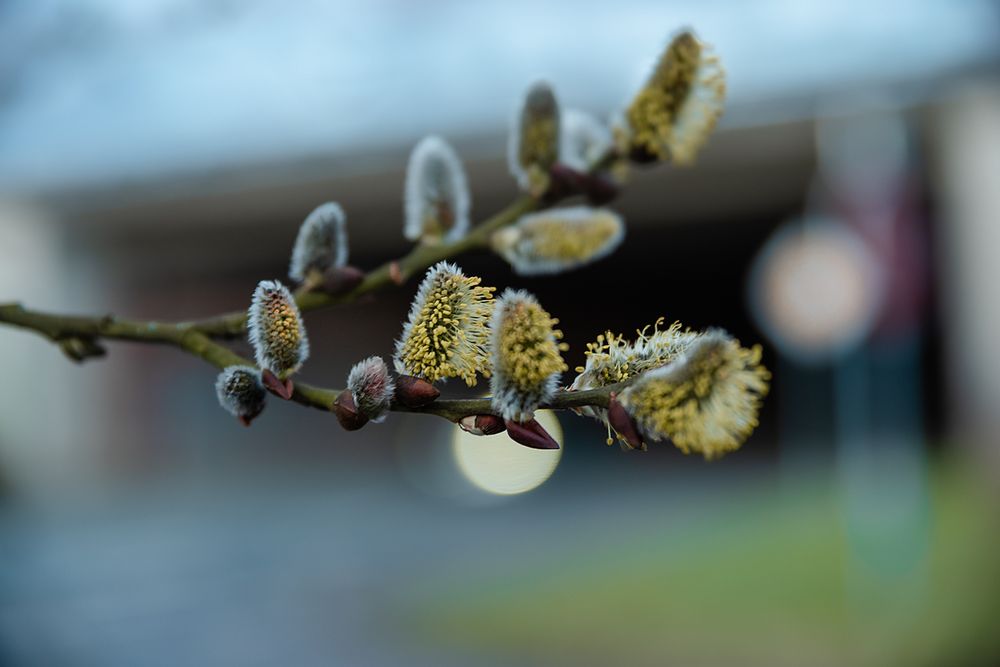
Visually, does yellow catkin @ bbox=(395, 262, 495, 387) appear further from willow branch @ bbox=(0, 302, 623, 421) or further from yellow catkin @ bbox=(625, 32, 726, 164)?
yellow catkin @ bbox=(625, 32, 726, 164)

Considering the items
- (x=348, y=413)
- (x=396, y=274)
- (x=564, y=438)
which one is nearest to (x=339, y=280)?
(x=396, y=274)

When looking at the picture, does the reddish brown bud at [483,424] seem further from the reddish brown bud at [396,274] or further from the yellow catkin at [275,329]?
the reddish brown bud at [396,274]

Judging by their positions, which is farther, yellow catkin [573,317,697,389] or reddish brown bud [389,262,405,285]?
reddish brown bud [389,262,405,285]

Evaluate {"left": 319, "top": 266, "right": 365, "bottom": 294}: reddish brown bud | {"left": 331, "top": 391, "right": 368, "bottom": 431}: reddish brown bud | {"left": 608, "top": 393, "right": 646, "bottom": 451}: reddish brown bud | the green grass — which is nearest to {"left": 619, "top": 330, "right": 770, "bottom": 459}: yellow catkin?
{"left": 608, "top": 393, "right": 646, "bottom": 451}: reddish brown bud

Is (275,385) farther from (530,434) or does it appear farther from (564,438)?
(564,438)

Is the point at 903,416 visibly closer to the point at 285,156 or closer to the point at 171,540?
the point at 285,156

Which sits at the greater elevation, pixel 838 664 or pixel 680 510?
pixel 680 510

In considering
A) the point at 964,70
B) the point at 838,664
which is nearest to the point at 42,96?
the point at 838,664
